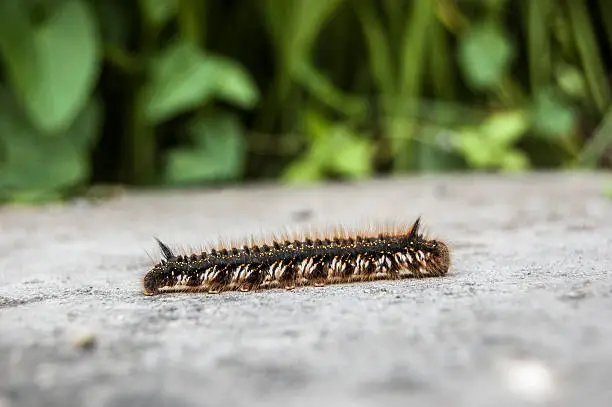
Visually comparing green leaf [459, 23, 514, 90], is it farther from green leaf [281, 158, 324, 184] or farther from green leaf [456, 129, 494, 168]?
green leaf [281, 158, 324, 184]

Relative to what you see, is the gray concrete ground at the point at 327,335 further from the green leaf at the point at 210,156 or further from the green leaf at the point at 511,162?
the green leaf at the point at 511,162

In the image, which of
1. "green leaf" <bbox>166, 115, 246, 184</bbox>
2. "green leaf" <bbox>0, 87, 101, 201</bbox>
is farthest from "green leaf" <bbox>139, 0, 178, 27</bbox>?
"green leaf" <bbox>0, 87, 101, 201</bbox>

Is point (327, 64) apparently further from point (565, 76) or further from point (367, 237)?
point (367, 237)

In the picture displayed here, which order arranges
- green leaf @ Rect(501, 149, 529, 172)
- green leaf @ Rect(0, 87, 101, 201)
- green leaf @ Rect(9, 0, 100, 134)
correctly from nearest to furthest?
green leaf @ Rect(9, 0, 100, 134), green leaf @ Rect(0, 87, 101, 201), green leaf @ Rect(501, 149, 529, 172)

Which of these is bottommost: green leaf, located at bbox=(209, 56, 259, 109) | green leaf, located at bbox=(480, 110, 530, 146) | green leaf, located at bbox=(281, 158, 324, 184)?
green leaf, located at bbox=(281, 158, 324, 184)

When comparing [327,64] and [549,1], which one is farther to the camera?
[327,64]

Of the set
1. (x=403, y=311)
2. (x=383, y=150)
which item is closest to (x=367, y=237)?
(x=403, y=311)

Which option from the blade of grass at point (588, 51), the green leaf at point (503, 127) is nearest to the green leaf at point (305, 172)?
the green leaf at point (503, 127)
